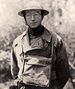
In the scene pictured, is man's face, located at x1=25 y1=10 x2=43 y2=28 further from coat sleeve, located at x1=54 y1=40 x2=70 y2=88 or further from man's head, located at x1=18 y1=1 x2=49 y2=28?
coat sleeve, located at x1=54 y1=40 x2=70 y2=88

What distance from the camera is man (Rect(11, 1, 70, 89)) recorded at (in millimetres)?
2176

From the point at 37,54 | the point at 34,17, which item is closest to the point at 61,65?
the point at 37,54

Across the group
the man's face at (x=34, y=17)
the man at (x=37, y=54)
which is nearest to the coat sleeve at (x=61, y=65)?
the man at (x=37, y=54)

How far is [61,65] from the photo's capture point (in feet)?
7.41

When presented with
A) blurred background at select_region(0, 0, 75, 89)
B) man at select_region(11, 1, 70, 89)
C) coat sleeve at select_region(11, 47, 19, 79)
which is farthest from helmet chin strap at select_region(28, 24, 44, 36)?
blurred background at select_region(0, 0, 75, 89)

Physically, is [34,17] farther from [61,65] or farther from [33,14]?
[61,65]

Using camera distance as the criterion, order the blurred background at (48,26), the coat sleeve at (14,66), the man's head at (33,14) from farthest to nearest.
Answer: the blurred background at (48,26), the coat sleeve at (14,66), the man's head at (33,14)

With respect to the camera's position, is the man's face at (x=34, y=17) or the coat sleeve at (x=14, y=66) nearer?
the man's face at (x=34, y=17)

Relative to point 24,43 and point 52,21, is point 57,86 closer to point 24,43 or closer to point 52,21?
point 24,43

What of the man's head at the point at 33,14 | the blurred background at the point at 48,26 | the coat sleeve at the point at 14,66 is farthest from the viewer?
the blurred background at the point at 48,26

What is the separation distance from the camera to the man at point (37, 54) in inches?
85.7

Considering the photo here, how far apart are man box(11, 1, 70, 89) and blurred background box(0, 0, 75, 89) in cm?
29

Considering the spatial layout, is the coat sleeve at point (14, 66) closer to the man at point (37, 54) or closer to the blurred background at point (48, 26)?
the man at point (37, 54)

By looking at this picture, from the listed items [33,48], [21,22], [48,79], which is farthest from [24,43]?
[21,22]
